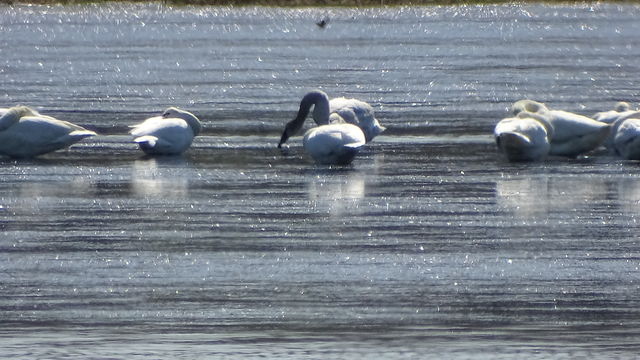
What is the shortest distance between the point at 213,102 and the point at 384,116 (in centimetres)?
285

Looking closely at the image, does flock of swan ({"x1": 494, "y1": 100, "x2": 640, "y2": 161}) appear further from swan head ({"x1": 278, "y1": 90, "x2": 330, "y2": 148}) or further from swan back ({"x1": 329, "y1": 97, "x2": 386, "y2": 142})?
swan head ({"x1": 278, "y1": 90, "x2": 330, "y2": 148})

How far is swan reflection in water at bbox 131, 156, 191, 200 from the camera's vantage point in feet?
40.0

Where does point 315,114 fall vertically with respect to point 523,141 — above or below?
below

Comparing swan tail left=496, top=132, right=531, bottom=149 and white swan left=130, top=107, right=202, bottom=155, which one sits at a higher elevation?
swan tail left=496, top=132, right=531, bottom=149

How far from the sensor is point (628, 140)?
13859 mm

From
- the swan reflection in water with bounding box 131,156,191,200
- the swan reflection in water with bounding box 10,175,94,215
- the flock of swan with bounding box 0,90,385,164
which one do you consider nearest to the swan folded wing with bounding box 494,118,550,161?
the flock of swan with bounding box 0,90,385,164

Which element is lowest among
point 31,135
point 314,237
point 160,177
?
point 160,177

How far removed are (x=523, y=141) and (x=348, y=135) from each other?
143cm

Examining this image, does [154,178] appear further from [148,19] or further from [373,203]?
[148,19]

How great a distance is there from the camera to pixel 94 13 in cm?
4850

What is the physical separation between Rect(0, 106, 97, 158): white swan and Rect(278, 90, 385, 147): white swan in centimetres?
208

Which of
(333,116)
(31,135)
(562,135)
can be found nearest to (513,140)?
(562,135)

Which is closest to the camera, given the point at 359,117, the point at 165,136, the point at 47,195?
the point at 47,195

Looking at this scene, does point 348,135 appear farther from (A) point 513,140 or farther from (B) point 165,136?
(B) point 165,136
